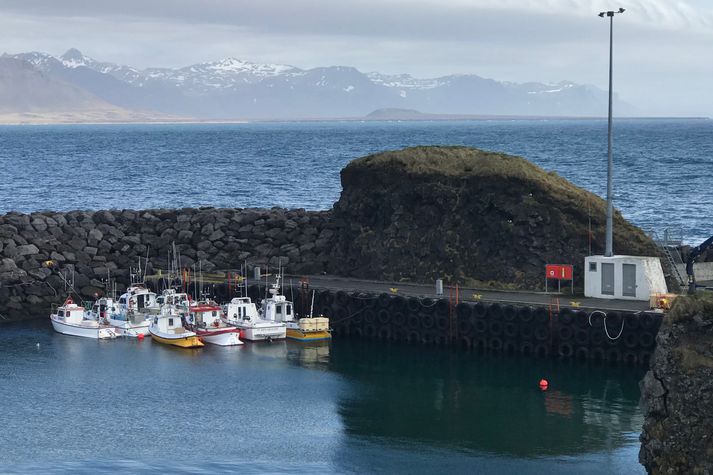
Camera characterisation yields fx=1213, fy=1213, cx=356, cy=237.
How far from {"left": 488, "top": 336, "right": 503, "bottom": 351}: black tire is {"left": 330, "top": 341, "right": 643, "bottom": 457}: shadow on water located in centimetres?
50

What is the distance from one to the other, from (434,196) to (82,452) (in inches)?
1151

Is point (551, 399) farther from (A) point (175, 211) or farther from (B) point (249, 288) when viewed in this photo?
(A) point (175, 211)

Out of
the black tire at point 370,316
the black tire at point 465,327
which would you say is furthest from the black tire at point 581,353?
the black tire at point 370,316

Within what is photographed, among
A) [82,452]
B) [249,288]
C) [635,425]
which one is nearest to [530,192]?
[249,288]

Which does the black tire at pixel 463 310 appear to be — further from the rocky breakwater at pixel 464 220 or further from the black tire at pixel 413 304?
the rocky breakwater at pixel 464 220

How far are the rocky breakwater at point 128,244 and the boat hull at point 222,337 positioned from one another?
9.83 m

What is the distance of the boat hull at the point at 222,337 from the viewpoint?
187 ft

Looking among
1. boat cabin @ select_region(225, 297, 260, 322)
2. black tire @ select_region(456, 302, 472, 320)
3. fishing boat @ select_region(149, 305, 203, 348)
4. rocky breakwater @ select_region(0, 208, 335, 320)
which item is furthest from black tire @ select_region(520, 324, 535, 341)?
rocky breakwater @ select_region(0, 208, 335, 320)

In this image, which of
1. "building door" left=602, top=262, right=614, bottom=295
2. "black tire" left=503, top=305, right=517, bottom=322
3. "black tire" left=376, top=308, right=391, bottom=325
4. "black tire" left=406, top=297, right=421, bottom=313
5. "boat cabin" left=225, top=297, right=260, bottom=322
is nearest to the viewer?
"black tire" left=503, top=305, right=517, bottom=322

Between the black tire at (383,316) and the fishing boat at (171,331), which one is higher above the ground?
the black tire at (383,316)

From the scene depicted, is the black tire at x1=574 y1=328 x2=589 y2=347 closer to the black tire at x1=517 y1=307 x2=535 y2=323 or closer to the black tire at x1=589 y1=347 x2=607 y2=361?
the black tire at x1=589 y1=347 x2=607 y2=361

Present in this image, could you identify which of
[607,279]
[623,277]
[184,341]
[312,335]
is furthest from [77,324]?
[623,277]

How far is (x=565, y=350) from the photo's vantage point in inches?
2007

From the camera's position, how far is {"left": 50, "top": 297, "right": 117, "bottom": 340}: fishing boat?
195 feet
